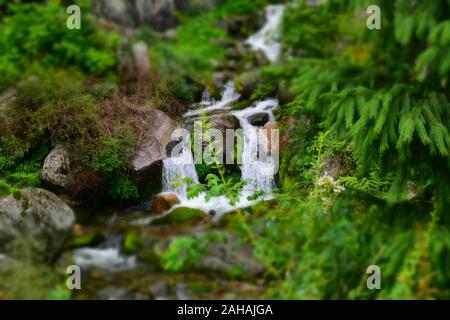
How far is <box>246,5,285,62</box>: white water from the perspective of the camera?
11.4 m

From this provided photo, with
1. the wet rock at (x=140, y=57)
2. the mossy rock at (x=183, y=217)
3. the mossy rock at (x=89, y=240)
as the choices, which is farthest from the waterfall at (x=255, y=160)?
the wet rock at (x=140, y=57)

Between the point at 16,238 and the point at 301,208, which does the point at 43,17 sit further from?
the point at 301,208

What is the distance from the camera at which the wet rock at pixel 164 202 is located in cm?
465

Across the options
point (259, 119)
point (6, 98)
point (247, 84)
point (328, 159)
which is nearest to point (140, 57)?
point (247, 84)

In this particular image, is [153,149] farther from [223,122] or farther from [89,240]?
[89,240]

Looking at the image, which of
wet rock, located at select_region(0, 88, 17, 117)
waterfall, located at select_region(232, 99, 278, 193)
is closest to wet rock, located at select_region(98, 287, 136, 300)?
waterfall, located at select_region(232, 99, 278, 193)

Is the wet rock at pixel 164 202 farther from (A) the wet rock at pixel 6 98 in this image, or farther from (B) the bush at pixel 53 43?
(B) the bush at pixel 53 43

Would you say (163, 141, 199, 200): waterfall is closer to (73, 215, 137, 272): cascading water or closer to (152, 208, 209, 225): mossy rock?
(152, 208, 209, 225): mossy rock

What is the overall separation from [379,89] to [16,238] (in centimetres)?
363

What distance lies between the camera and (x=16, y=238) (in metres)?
4.09

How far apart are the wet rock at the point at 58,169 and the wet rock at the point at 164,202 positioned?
88cm

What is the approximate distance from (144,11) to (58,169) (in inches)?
343

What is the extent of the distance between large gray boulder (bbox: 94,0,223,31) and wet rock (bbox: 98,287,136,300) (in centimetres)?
896
